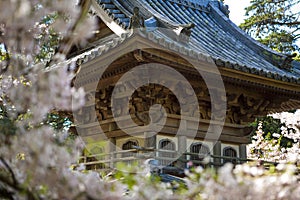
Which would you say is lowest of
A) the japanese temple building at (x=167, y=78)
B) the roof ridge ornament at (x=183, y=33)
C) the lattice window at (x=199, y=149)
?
the lattice window at (x=199, y=149)

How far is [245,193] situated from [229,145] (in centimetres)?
589

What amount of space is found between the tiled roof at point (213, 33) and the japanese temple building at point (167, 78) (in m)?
0.02

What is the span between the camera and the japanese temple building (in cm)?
625

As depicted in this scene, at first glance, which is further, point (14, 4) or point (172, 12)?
point (172, 12)

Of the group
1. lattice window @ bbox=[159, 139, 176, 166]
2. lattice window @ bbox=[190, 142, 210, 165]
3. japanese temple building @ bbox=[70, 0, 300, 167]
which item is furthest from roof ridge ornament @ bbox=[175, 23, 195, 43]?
lattice window @ bbox=[190, 142, 210, 165]

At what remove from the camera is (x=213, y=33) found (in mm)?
9492

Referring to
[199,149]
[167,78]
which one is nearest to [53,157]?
[167,78]

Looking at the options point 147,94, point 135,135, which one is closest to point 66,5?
point 147,94

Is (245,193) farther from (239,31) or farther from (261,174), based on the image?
(239,31)

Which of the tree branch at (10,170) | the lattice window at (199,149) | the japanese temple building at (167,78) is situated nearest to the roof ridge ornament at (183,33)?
the japanese temple building at (167,78)

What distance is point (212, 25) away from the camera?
10117 mm

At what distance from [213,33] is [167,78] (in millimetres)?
2972

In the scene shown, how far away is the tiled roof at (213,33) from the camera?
7359 mm

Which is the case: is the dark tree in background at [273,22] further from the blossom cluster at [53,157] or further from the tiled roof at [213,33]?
the blossom cluster at [53,157]
